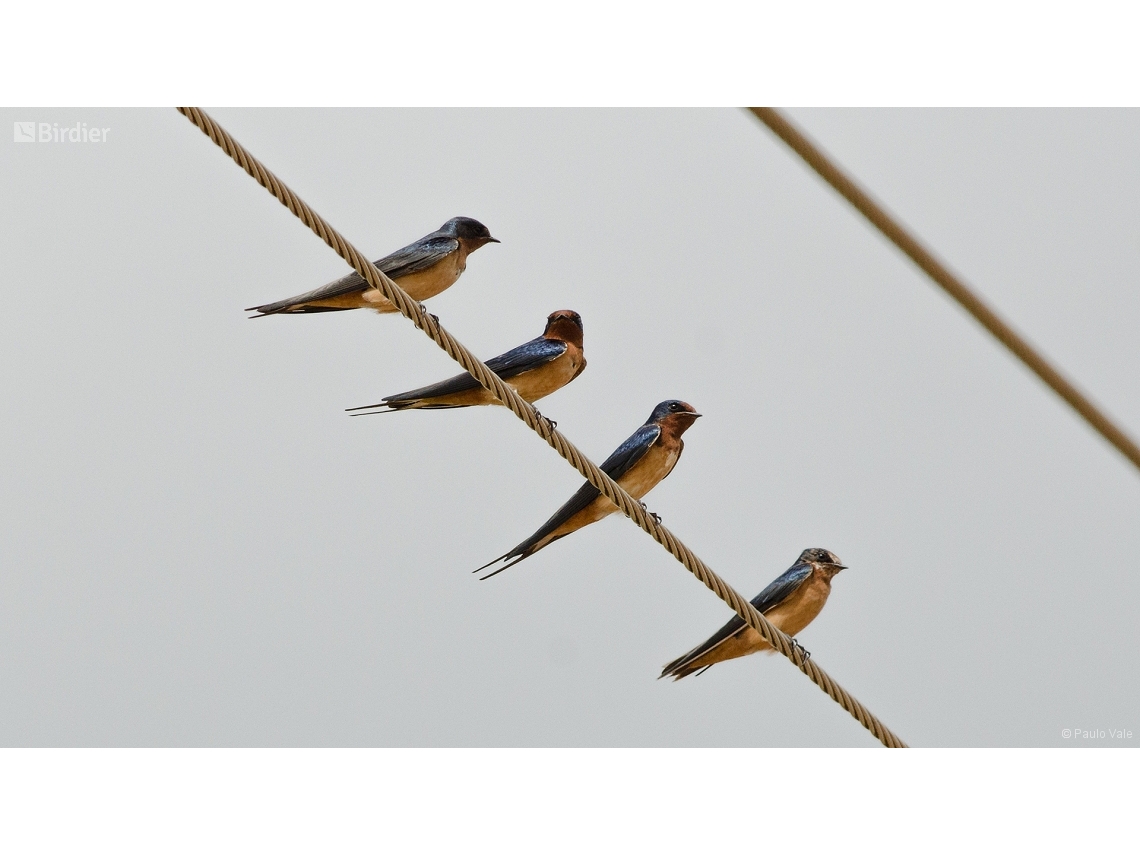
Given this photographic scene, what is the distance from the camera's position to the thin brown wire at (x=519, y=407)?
3.55m

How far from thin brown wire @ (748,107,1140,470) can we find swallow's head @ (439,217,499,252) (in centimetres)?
290

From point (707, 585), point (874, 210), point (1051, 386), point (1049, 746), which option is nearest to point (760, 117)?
point (874, 210)

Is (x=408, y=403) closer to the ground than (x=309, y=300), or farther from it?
closer to the ground

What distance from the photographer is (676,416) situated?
5844 millimetres

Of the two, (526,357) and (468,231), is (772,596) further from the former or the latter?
(468,231)

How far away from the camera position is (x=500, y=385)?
12.9 feet

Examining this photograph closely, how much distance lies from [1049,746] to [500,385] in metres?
3.67

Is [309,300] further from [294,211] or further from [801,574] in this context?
[801,574]

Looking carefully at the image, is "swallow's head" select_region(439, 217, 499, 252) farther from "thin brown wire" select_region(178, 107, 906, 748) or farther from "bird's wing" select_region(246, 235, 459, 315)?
"thin brown wire" select_region(178, 107, 906, 748)

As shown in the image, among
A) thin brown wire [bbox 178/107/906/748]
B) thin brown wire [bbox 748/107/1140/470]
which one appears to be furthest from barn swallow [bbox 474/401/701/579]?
thin brown wire [bbox 748/107/1140/470]

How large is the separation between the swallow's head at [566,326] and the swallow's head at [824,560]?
4.92ft

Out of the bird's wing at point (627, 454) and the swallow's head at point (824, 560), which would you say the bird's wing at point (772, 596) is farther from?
the bird's wing at point (627, 454)

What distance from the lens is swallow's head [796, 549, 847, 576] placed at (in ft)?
20.1

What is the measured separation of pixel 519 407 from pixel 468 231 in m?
2.01
